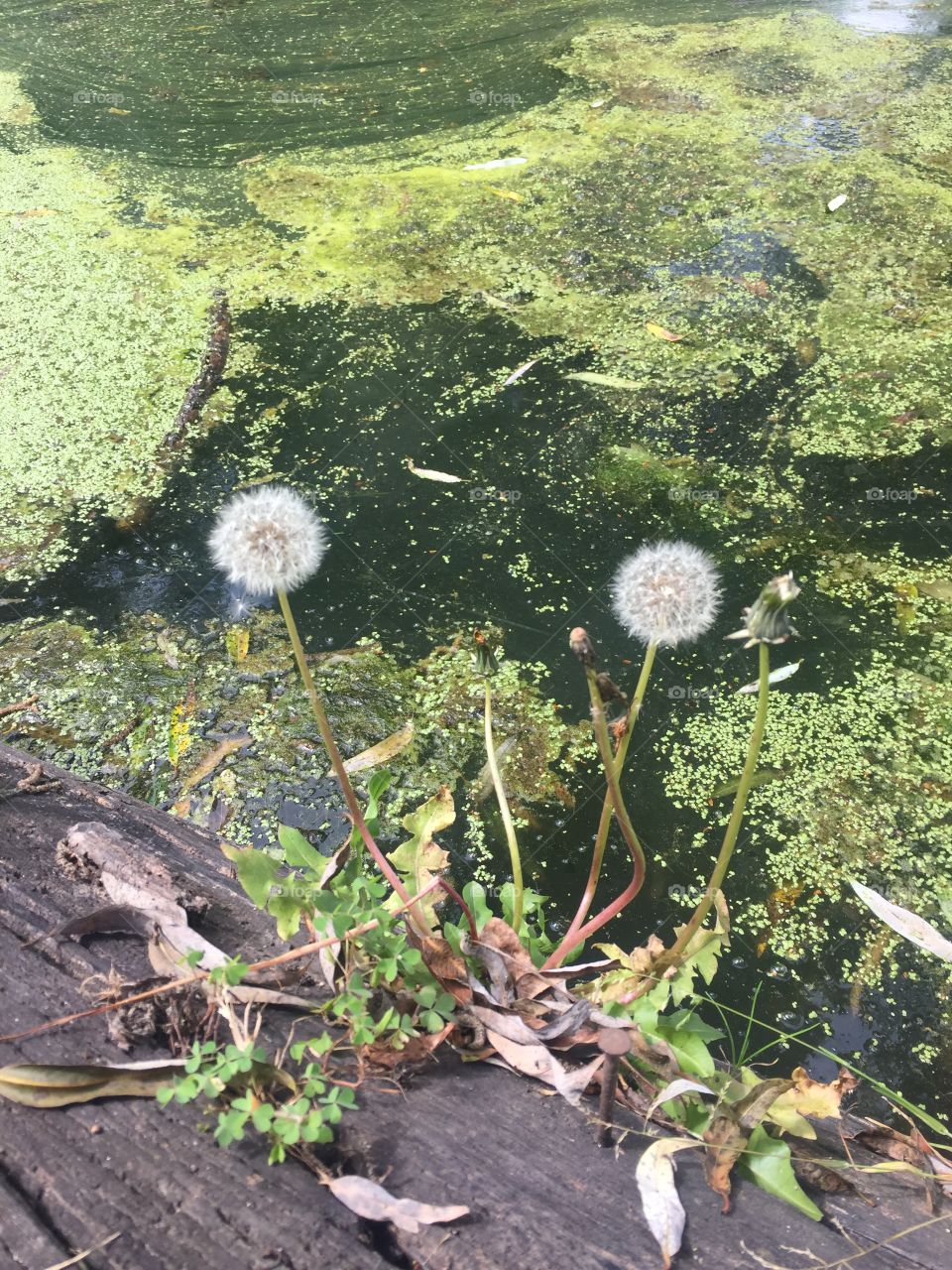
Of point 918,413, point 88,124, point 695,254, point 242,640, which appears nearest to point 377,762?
point 242,640

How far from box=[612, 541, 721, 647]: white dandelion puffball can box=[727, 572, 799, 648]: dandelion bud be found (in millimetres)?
156

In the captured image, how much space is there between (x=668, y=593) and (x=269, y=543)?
1.21 feet

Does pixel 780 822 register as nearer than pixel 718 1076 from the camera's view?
No

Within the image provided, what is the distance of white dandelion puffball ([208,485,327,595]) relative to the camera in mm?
938

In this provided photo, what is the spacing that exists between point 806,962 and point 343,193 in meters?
2.43

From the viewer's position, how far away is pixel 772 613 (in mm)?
777

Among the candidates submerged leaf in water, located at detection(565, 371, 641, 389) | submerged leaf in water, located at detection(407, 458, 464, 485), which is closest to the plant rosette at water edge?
submerged leaf in water, located at detection(407, 458, 464, 485)

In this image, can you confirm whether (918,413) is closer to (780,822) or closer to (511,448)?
(511,448)

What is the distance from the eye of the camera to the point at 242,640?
169cm

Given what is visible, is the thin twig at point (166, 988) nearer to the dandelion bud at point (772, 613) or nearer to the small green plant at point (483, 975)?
the small green plant at point (483, 975)

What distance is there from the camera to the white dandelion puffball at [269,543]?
36.9 inches

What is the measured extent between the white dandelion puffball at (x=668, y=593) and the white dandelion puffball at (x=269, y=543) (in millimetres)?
302

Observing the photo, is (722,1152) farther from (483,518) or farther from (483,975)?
(483,518)

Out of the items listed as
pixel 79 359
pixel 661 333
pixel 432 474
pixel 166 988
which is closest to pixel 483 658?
pixel 166 988
